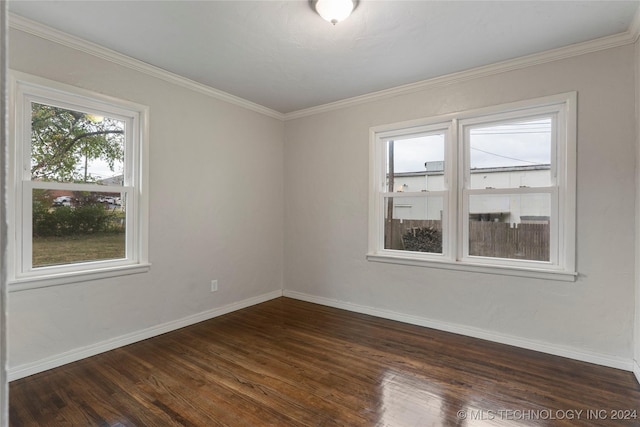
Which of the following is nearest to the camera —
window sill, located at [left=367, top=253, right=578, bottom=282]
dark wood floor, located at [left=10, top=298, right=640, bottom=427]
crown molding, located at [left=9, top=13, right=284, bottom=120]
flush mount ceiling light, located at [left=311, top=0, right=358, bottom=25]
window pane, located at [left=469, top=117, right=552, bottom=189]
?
dark wood floor, located at [left=10, top=298, right=640, bottom=427]

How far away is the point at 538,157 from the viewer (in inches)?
118

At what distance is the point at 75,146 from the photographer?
276 cm

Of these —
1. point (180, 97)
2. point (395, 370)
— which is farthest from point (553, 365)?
point (180, 97)

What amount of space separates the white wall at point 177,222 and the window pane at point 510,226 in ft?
8.42

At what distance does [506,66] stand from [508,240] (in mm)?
1631

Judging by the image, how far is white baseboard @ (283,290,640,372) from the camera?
2.60 m

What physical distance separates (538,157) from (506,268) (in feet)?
3.50

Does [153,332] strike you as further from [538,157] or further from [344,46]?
[538,157]

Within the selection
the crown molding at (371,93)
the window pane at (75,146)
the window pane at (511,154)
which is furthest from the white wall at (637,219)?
the window pane at (75,146)

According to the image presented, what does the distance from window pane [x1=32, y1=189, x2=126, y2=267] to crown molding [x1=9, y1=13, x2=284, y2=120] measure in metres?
1.18

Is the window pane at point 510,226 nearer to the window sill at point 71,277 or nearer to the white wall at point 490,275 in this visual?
the white wall at point 490,275

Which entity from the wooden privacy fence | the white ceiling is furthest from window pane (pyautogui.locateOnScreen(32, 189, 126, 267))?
the wooden privacy fence

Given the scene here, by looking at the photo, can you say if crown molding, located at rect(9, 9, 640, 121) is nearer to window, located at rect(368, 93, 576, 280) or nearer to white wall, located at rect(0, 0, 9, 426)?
window, located at rect(368, 93, 576, 280)

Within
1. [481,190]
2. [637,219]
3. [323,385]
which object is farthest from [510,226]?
[323,385]
